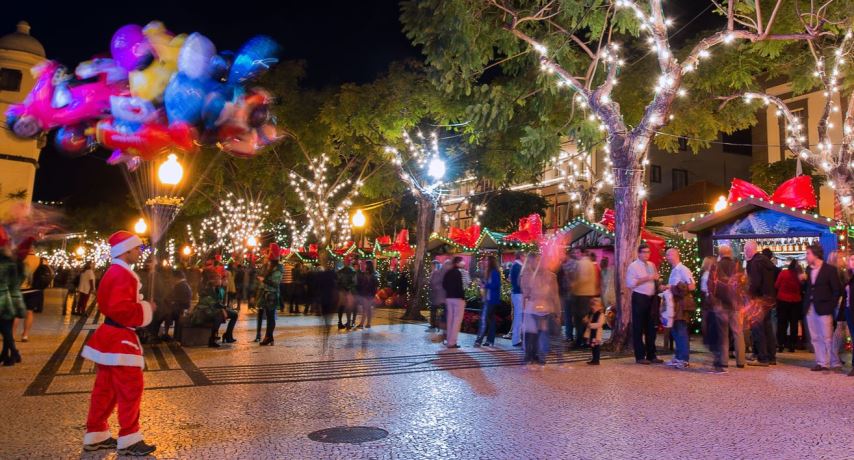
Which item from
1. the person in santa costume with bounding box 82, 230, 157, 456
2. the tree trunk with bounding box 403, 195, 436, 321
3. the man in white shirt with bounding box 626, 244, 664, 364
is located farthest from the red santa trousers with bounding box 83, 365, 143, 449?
the tree trunk with bounding box 403, 195, 436, 321

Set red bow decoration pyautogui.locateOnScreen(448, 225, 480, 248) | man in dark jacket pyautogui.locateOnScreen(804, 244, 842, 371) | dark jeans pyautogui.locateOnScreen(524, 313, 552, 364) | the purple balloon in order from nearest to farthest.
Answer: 1. the purple balloon
2. man in dark jacket pyautogui.locateOnScreen(804, 244, 842, 371)
3. dark jeans pyautogui.locateOnScreen(524, 313, 552, 364)
4. red bow decoration pyautogui.locateOnScreen(448, 225, 480, 248)

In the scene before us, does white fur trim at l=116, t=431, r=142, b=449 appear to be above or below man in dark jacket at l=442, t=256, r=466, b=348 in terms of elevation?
below

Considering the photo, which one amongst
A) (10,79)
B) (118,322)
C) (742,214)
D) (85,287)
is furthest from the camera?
(10,79)

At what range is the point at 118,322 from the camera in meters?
4.79

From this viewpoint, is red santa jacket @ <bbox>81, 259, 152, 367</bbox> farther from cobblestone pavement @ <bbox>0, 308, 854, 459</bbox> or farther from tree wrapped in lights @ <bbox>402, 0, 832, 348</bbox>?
tree wrapped in lights @ <bbox>402, 0, 832, 348</bbox>

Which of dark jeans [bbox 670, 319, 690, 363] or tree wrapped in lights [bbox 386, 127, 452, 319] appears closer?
dark jeans [bbox 670, 319, 690, 363]

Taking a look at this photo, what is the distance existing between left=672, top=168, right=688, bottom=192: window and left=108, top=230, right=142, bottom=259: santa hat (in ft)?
143

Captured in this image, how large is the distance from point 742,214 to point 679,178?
32.7 meters

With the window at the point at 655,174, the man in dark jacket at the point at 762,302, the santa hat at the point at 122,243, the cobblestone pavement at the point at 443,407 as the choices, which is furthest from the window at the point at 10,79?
the window at the point at 655,174

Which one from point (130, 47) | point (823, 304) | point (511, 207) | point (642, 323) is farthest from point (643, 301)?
point (511, 207)

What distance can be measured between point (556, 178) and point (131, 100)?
40.1 m

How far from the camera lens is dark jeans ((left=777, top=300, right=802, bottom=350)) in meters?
11.2

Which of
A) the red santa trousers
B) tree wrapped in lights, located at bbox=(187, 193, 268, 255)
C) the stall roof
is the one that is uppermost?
tree wrapped in lights, located at bbox=(187, 193, 268, 255)

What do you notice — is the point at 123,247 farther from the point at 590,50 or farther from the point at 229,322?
the point at 590,50
